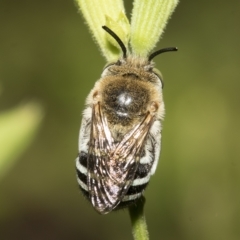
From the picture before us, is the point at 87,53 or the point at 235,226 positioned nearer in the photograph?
the point at 235,226

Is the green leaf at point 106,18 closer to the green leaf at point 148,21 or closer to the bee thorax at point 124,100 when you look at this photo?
the green leaf at point 148,21

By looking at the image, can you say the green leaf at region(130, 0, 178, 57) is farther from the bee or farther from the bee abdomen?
the bee abdomen

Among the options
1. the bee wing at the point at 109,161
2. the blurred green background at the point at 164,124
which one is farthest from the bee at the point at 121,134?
the blurred green background at the point at 164,124

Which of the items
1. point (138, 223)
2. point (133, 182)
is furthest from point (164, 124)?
point (138, 223)

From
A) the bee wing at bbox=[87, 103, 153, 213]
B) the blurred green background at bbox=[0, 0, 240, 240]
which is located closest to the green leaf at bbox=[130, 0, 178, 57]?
the bee wing at bbox=[87, 103, 153, 213]

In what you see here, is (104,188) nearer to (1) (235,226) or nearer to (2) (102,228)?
(1) (235,226)

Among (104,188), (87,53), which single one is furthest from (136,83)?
(87,53)
